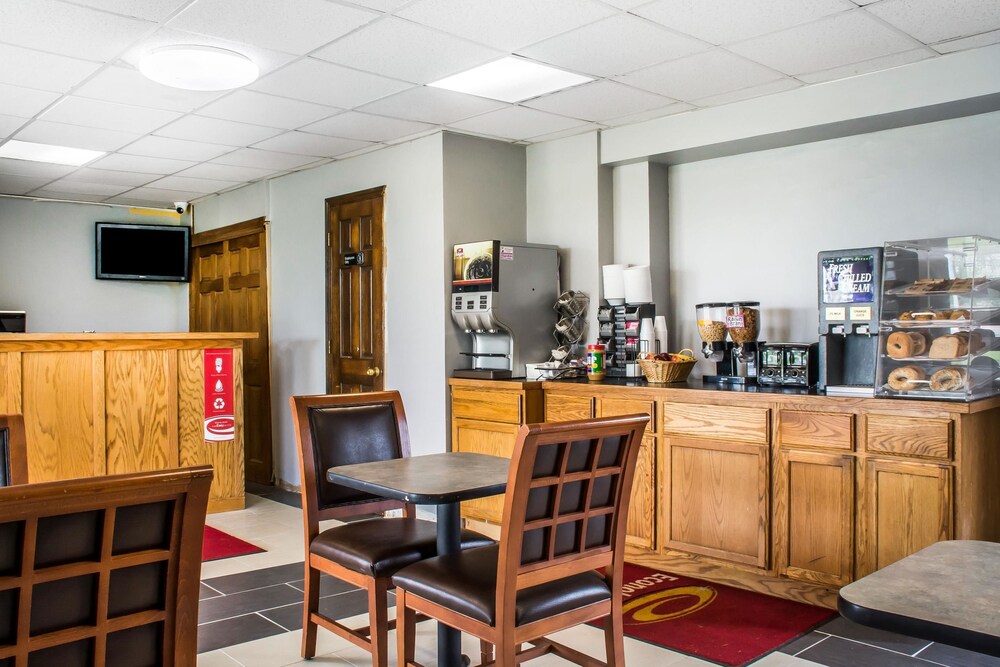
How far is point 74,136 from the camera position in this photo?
555 cm

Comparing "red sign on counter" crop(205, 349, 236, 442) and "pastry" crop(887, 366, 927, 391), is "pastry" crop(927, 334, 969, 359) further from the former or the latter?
"red sign on counter" crop(205, 349, 236, 442)

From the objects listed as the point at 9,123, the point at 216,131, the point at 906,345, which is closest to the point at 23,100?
the point at 9,123

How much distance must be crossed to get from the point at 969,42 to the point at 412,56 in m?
2.60

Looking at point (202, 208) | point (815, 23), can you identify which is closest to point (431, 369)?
point (815, 23)

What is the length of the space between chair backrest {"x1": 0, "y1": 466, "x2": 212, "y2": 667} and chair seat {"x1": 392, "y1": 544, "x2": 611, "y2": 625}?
96cm

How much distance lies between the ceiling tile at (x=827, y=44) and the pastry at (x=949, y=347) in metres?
1.38

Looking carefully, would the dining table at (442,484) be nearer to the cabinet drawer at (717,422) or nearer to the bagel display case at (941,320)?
the cabinet drawer at (717,422)

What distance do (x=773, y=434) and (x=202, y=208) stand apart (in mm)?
6301

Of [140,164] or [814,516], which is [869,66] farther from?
[140,164]

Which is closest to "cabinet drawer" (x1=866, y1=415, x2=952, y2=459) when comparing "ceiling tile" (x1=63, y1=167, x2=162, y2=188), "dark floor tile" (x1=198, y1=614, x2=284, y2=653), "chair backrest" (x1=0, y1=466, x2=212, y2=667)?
"dark floor tile" (x1=198, y1=614, x2=284, y2=653)

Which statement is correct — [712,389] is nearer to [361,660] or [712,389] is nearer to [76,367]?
[361,660]

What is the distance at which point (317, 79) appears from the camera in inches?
170

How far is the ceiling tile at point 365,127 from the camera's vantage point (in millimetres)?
5092

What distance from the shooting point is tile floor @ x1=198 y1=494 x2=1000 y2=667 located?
3.22 meters
